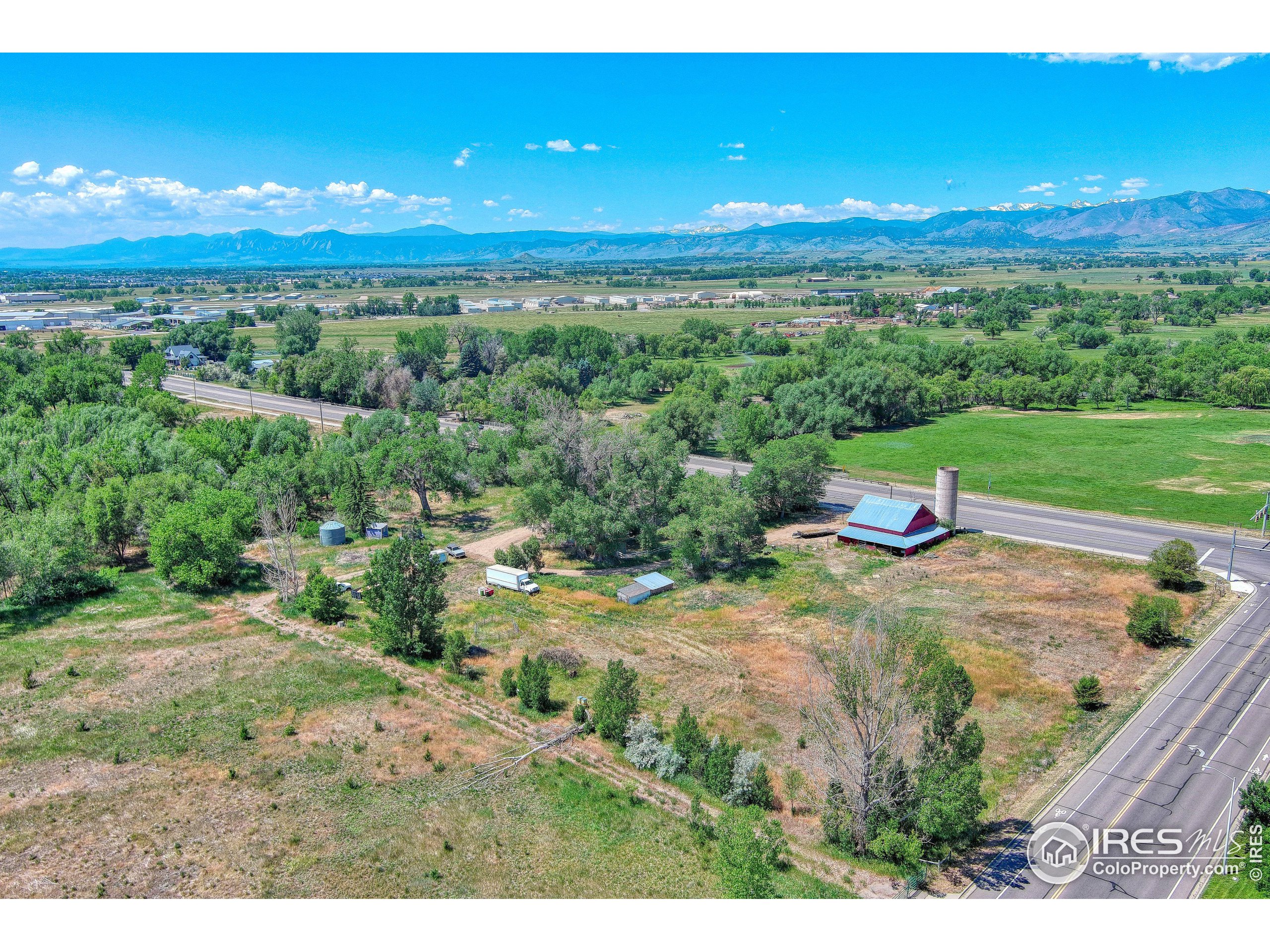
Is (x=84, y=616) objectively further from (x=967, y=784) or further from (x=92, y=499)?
A: (x=967, y=784)

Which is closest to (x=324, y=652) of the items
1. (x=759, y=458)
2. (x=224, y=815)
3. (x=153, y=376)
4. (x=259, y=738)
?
(x=259, y=738)

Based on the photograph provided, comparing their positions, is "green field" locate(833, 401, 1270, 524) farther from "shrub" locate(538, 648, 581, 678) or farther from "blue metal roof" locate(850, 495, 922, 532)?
"shrub" locate(538, 648, 581, 678)

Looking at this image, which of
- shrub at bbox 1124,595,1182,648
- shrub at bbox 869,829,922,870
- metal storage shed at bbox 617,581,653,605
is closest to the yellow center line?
shrub at bbox 1124,595,1182,648

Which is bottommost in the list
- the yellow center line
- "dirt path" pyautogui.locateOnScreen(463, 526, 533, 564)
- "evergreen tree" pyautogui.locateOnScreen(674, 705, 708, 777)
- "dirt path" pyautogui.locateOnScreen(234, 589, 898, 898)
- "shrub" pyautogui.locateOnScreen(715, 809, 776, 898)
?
"dirt path" pyautogui.locateOnScreen(234, 589, 898, 898)

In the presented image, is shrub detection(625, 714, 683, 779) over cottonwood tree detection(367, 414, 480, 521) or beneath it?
beneath

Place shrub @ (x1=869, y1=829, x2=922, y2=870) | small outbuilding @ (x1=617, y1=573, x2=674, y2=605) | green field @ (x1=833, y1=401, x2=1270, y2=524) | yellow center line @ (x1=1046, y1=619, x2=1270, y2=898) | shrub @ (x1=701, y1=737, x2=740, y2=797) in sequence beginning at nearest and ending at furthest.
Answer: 1. shrub @ (x1=869, y1=829, x2=922, y2=870)
2. yellow center line @ (x1=1046, y1=619, x2=1270, y2=898)
3. shrub @ (x1=701, y1=737, x2=740, y2=797)
4. small outbuilding @ (x1=617, y1=573, x2=674, y2=605)
5. green field @ (x1=833, y1=401, x2=1270, y2=524)

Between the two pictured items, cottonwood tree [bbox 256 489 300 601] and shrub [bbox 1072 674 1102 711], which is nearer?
shrub [bbox 1072 674 1102 711]

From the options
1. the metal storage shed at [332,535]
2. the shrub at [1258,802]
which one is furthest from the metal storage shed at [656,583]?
the shrub at [1258,802]

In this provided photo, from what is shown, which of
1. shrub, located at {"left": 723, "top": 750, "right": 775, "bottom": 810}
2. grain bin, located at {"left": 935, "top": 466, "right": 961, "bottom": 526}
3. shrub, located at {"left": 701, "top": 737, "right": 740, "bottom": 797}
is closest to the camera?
shrub, located at {"left": 723, "top": 750, "right": 775, "bottom": 810}
